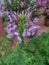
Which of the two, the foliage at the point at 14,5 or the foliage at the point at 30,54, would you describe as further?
the foliage at the point at 14,5

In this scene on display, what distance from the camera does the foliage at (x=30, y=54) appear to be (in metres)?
2.31

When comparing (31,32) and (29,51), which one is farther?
(29,51)

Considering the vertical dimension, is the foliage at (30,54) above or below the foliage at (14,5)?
above

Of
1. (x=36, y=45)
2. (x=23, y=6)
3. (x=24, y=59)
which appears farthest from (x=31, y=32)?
(x=23, y=6)

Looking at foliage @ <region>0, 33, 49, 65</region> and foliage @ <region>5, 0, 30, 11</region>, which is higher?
foliage @ <region>0, 33, 49, 65</region>

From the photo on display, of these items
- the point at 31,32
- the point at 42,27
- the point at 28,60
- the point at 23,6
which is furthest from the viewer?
the point at 42,27

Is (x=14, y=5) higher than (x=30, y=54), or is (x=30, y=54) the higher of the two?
(x=30, y=54)

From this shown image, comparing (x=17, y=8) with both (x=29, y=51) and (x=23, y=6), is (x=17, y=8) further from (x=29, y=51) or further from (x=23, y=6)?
(x=29, y=51)

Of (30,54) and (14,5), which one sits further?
(14,5)

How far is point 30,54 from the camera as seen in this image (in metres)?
2.55

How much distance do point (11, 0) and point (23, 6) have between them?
1.45 feet

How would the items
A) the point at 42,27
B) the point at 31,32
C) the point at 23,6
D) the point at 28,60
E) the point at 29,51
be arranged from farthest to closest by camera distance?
1. the point at 42,27
2. the point at 23,6
3. the point at 29,51
4. the point at 28,60
5. the point at 31,32

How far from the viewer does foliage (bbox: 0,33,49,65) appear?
7.59 feet

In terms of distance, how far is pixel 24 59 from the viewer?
233cm
